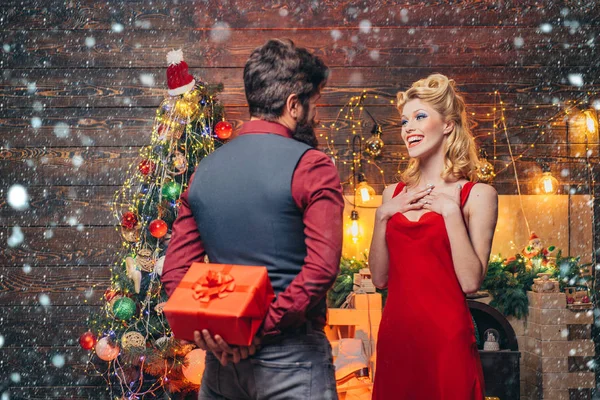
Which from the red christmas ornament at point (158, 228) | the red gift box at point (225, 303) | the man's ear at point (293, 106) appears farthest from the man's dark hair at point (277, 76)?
the red christmas ornament at point (158, 228)

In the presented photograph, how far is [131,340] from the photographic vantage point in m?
3.47

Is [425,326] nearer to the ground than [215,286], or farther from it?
nearer to the ground

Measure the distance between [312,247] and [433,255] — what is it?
79 cm

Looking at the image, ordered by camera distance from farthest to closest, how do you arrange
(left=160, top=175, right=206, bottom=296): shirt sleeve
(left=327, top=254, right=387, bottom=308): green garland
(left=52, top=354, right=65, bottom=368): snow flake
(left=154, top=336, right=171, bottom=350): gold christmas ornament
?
(left=52, top=354, right=65, bottom=368): snow flake
(left=327, top=254, right=387, bottom=308): green garland
(left=154, top=336, right=171, bottom=350): gold christmas ornament
(left=160, top=175, right=206, bottom=296): shirt sleeve

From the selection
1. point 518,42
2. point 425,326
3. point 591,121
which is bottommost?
point 425,326

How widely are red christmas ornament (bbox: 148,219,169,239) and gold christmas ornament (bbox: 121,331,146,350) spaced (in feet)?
1.71

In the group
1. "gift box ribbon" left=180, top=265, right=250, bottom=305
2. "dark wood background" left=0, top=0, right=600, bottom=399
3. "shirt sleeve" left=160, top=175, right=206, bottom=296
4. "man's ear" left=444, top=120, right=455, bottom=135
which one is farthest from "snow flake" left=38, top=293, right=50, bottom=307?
"gift box ribbon" left=180, top=265, right=250, bottom=305

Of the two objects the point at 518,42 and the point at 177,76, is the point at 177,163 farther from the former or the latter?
the point at 518,42

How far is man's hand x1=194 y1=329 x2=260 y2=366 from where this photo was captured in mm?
1508

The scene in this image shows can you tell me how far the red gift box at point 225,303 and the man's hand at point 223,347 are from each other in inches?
0.5

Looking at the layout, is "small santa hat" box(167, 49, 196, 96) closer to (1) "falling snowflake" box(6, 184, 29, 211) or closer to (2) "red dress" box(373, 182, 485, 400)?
(1) "falling snowflake" box(6, 184, 29, 211)

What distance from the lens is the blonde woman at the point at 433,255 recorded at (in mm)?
2135

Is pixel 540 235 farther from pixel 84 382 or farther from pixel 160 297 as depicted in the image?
pixel 84 382

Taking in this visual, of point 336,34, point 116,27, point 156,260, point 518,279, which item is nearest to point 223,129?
point 156,260
